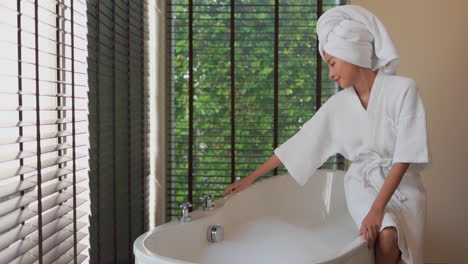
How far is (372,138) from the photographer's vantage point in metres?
2.56

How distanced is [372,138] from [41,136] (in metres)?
1.49

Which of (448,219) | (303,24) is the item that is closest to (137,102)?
(303,24)

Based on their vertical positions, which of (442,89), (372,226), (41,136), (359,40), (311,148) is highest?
(359,40)

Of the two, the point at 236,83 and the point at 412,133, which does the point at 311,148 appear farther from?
the point at 236,83

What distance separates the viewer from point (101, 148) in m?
2.65

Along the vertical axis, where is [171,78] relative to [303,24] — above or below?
below

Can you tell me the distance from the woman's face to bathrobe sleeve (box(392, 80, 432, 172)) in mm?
292

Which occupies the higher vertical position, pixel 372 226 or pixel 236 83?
pixel 236 83

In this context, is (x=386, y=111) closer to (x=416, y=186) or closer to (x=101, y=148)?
(x=416, y=186)

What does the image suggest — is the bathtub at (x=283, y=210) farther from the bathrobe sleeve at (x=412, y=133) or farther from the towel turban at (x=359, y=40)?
the towel turban at (x=359, y=40)

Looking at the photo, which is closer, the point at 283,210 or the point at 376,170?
the point at 376,170

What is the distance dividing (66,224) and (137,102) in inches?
51.8

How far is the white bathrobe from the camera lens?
226 cm

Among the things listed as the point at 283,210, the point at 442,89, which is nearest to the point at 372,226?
the point at 283,210
